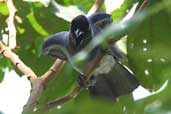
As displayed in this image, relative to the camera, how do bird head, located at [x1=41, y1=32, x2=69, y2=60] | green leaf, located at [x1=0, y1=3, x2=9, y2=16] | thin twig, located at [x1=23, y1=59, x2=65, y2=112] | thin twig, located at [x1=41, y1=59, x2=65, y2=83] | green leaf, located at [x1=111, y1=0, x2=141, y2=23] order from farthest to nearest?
green leaf, located at [x1=0, y1=3, x2=9, y2=16], green leaf, located at [x1=111, y1=0, x2=141, y2=23], bird head, located at [x1=41, y1=32, x2=69, y2=60], thin twig, located at [x1=41, y1=59, x2=65, y2=83], thin twig, located at [x1=23, y1=59, x2=65, y2=112]

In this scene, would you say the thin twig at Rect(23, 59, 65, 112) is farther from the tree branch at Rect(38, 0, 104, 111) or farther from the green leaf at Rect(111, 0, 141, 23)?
the green leaf at Rect(111, 0, 141, 23)

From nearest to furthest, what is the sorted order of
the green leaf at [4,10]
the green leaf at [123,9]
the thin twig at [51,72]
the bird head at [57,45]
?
the thin twig at [51,72], the bird head at [57,45], the green leaf at [123,9], the green leaf at [4,10]

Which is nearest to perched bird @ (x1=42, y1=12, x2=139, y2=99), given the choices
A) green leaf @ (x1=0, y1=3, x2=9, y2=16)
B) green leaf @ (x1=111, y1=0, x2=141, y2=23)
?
green leaf @ (x1=111, y1=0, x2=141, y2=23)

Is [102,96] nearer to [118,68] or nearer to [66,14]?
[118,68]

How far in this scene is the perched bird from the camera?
119 cm

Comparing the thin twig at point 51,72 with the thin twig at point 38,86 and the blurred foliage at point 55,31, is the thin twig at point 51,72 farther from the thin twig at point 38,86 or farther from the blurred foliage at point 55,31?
the blurred foliage at point 55,31

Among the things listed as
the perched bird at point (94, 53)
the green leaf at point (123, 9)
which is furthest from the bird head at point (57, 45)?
the green leaf at point (123, 9)

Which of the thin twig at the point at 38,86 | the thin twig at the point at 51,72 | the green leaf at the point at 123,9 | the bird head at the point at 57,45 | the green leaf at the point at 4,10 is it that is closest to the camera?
the thin twig at the point at 38,86

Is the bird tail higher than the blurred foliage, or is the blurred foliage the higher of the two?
the blurred foliage

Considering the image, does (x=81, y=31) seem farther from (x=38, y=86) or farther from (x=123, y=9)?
(x=123, y=9)

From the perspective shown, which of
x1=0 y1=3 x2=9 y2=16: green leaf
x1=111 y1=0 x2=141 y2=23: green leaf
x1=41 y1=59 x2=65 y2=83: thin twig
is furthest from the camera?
x1=0 y1=3 x2=9 y2=16: green leaf

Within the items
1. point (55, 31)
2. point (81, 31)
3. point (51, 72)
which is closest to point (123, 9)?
point (55, 31)

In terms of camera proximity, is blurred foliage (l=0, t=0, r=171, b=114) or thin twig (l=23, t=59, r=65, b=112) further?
blurred foliage (l=0, t=0, r=171, b=114)

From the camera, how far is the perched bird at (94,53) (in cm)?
119
